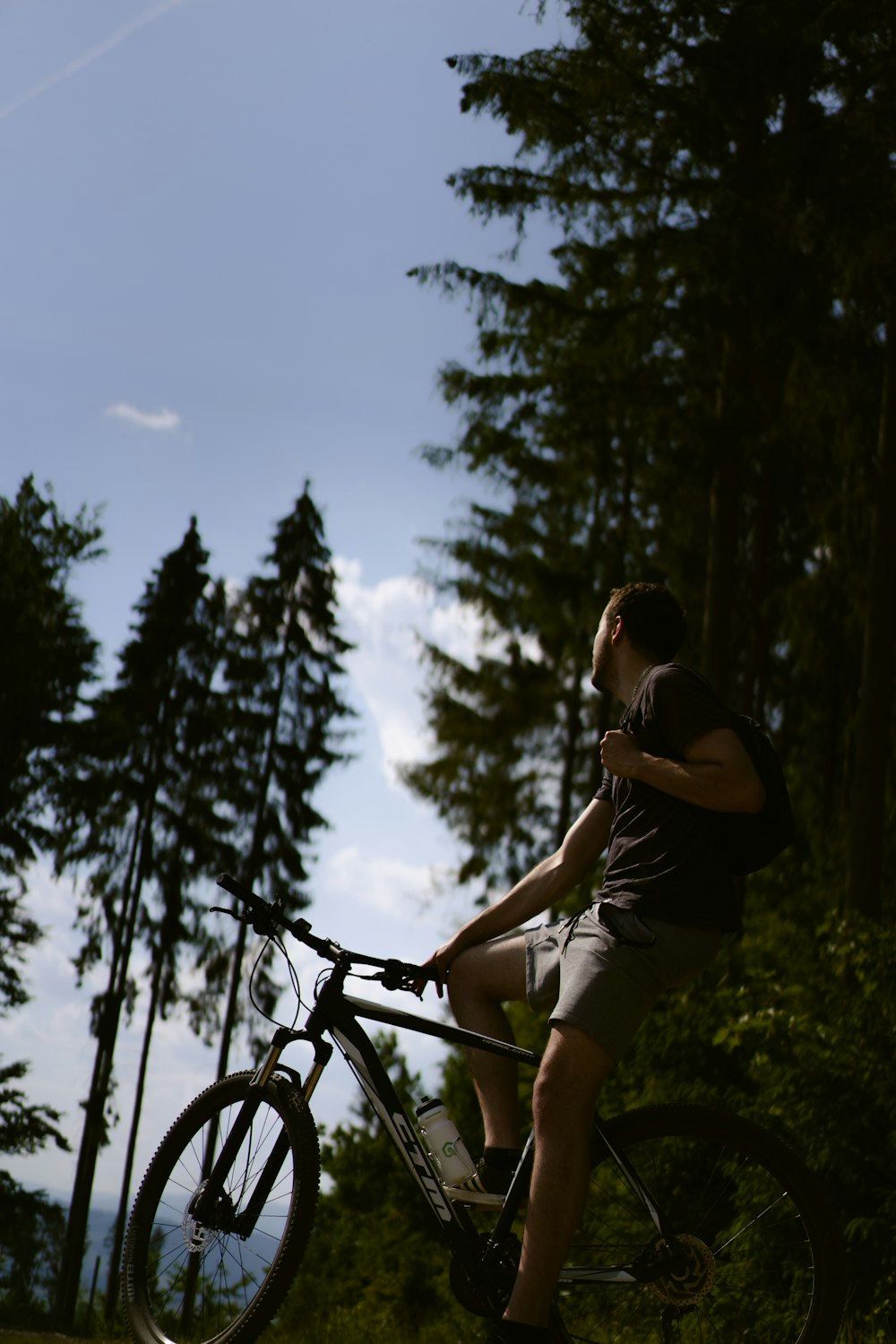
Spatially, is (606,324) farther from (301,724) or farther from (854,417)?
(301,724)

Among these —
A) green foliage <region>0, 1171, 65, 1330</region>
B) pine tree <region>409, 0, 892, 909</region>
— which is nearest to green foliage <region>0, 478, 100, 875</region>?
green foliage <region>0, 1171, 65, 1330</region>

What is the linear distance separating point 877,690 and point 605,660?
31.7 ft

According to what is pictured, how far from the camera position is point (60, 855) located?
26.5 m

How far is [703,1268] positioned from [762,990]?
15.4 feet

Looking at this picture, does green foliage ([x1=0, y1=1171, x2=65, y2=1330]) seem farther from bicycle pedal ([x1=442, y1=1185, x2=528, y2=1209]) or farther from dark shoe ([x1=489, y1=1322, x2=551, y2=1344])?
dark shoe ([x1=489, y1=1322, x2=551, y2=1344])

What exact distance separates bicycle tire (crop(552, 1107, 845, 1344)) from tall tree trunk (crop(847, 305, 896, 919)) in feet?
29.1

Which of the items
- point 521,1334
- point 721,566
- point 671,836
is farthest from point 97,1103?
point 671,836

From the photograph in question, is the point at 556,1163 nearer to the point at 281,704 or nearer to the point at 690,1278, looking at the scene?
the point at 690,1278

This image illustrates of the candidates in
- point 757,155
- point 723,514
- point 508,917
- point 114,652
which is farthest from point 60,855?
point 508,917

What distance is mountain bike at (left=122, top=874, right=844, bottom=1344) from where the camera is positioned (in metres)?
3.72

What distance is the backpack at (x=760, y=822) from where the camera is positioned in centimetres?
369

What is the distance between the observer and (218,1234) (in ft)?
12.9

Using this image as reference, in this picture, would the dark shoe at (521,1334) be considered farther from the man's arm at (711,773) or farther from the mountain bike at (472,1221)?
the man's arm at (711,773)

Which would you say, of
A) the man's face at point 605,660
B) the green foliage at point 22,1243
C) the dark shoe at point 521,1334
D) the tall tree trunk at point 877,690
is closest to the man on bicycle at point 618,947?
the dark shoe at point 521,1334
